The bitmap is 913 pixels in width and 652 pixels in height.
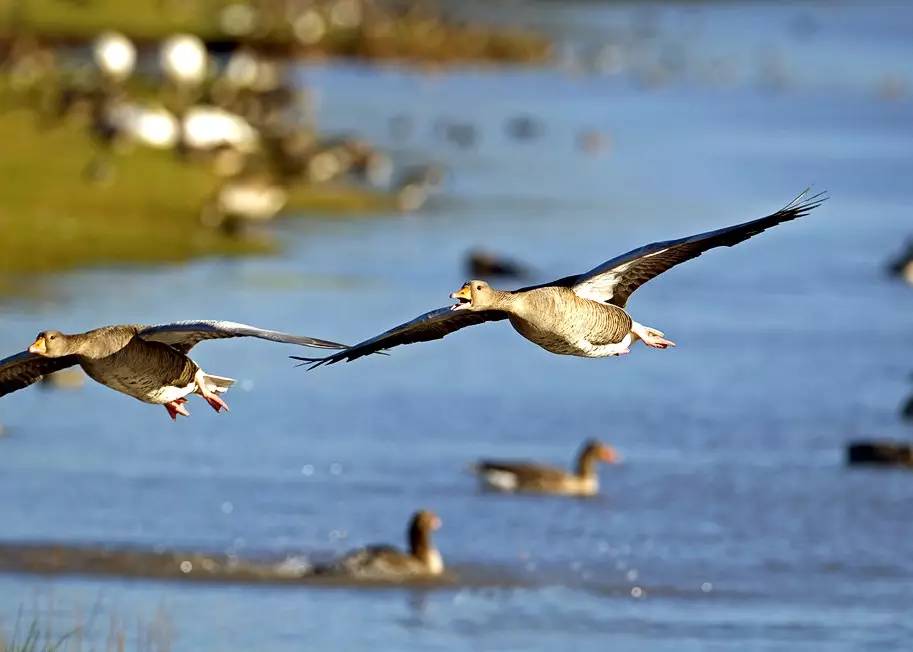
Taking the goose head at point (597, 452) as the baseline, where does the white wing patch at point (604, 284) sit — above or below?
below

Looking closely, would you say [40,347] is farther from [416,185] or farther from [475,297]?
[416,185]

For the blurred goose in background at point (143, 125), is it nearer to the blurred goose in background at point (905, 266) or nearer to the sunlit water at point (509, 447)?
the sunlit water at point (509, 447)

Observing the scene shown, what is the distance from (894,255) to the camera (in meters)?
Result: 38.1

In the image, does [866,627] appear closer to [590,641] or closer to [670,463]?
[590,641]

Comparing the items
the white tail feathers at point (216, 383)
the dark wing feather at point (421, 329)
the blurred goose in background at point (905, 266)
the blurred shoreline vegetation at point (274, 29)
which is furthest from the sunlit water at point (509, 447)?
the blurred shoreline vegetation at point (274, 29)

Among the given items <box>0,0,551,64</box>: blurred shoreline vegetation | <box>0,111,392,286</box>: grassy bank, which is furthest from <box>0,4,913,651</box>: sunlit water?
<box>0,0,551,64</box>: blurred shoreline vegetation

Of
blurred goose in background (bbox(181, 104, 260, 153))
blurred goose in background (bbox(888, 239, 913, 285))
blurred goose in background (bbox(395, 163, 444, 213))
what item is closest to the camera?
blurred goose in background (bbox(888, 239, 913, 285))

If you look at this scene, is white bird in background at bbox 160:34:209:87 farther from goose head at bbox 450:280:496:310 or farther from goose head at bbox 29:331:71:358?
goose head at bbox 450:280:496:310

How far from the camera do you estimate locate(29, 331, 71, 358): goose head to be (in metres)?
10.8

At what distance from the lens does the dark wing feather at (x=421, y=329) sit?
34.4 ft

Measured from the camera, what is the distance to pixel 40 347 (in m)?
10.9

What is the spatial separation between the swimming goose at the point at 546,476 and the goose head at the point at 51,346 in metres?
10.6

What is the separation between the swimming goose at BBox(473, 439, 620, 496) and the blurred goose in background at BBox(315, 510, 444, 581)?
8.38ft

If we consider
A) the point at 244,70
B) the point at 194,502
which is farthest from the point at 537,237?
the point at 244,70
